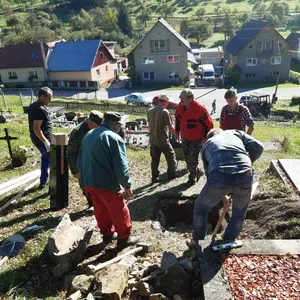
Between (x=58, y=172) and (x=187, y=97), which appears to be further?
(x=187, y=97)

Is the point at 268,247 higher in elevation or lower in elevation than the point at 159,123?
lower

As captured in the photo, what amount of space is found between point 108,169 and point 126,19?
72771 millimetres

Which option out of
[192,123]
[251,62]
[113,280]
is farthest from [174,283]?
[251,62]

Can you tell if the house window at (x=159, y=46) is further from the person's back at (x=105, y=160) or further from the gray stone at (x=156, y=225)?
the person's back at (x=105, y=160)

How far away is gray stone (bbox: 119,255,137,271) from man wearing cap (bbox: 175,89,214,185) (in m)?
Result: 3.07

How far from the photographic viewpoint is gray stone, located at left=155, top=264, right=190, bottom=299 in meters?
3.52

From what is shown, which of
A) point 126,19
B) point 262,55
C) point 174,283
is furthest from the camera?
point 126,19

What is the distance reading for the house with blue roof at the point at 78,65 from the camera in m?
42.3

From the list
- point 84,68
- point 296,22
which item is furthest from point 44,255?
point 296,22

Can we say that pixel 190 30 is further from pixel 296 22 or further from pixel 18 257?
pixel 18 257

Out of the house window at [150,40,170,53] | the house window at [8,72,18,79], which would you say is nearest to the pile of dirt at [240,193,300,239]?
the house window at [150,40,170,53]

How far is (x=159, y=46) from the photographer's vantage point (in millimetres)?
44062

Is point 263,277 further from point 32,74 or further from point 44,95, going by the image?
point 32,74

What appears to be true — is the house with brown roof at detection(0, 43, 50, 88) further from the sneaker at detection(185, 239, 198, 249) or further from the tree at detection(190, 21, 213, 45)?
the sneaker at detection(185, 239, 198, 249)
